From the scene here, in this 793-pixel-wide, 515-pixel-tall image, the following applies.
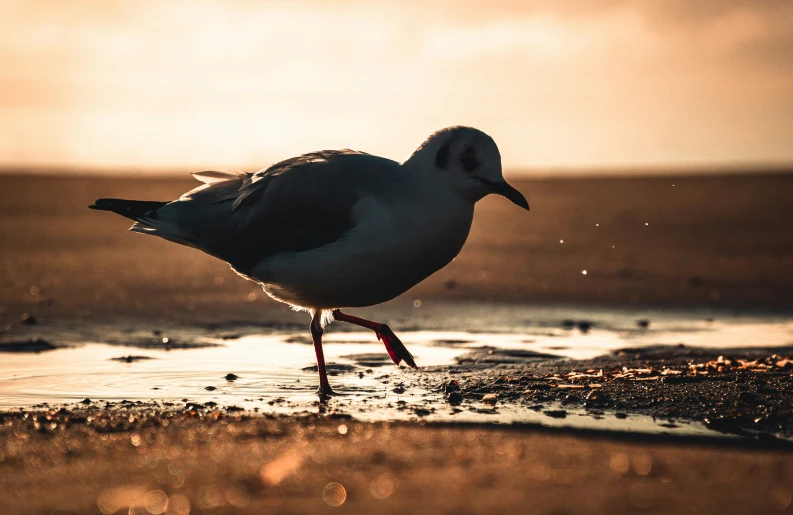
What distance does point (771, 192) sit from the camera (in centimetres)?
2778

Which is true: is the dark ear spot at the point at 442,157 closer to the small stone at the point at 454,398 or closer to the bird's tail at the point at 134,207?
the small stone at the point at 454,398

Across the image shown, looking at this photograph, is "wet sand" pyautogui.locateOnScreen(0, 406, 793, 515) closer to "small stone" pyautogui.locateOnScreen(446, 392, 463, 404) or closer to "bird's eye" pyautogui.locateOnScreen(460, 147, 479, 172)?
"small stone" pyautogui.locateOnScreen(446, 392, 463, 404)

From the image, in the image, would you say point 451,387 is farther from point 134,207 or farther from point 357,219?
point 134,207

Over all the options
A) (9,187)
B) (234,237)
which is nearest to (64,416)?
(234,237)

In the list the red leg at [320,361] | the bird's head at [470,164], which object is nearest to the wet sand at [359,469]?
the red leg at [320,361]

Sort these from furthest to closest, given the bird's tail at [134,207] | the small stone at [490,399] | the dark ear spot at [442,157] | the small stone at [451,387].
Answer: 1. the bird's tail at [134,207]
2. the small stone at [451,387]
3. the dark ear spot at [442,157]
4. the small stone at [490,399]

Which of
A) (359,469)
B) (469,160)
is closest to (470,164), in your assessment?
(469,160)

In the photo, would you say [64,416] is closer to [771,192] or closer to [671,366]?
[671,366]

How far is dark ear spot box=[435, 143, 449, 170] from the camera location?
23.2 feet

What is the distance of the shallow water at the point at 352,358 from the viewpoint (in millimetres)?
6733

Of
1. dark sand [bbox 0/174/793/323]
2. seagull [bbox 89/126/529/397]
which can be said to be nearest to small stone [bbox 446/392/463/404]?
seagull [bbox 89/126/529/397]

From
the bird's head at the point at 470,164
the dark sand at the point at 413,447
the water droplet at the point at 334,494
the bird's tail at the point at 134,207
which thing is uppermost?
the bird's head at the point at 470,164

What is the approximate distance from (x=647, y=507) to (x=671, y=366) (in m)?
3.79

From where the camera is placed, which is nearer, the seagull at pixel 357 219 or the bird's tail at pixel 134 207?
the seagull at pixel 357 219
